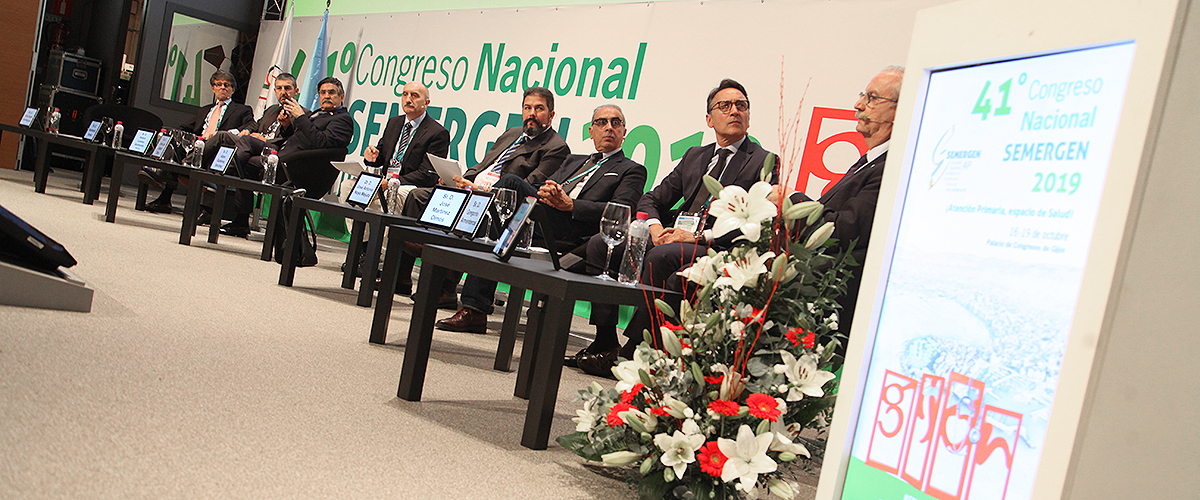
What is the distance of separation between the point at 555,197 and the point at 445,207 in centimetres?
52

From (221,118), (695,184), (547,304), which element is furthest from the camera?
(221,118)

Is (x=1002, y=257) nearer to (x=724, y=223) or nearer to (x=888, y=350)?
(x=888, y=350)

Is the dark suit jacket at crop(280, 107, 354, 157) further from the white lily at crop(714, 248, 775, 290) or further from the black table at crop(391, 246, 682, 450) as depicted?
the white lily at crop(714, 248, 775, 290)

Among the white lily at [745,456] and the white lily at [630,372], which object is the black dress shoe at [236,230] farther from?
the white lily at [745,456]

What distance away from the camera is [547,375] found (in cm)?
213

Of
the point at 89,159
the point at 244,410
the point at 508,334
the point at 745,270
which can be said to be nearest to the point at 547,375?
the point at 745,270

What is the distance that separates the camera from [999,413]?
47.0 inches

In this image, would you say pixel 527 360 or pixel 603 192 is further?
pixel 603 192

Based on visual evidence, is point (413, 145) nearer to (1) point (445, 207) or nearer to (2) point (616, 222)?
(1) point (445, 207)

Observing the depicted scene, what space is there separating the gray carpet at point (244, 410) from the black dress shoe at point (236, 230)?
3.03 metres

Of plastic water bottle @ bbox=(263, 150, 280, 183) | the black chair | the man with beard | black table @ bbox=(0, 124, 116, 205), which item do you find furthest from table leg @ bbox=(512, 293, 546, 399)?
the black chair

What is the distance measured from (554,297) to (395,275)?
4.18 ft

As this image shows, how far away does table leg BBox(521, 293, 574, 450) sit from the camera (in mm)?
2133

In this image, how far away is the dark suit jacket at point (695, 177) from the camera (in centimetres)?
353
